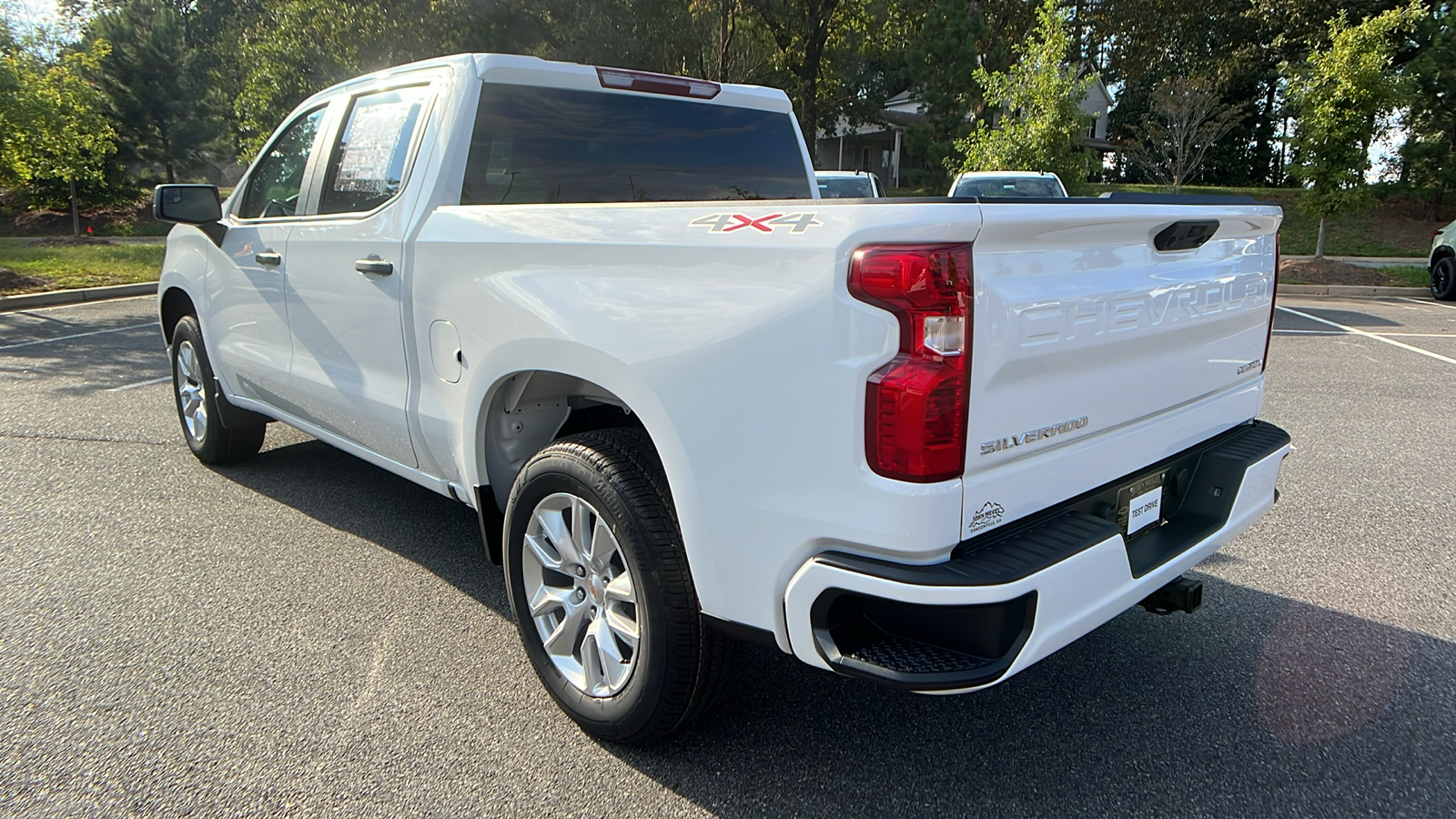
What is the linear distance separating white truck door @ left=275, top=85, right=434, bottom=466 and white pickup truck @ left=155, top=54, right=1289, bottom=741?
0.06 ft

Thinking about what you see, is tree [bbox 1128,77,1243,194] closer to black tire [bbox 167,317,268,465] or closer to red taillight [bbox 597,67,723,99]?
red taillight [bbox 597,67,723,99]

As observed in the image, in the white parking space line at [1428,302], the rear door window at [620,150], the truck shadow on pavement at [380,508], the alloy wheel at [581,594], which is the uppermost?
the rear door window at [620,150]

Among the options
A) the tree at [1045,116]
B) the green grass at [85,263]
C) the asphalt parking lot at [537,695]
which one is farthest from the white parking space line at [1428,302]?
the green grass at [85,263]

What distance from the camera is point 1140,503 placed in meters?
2.60

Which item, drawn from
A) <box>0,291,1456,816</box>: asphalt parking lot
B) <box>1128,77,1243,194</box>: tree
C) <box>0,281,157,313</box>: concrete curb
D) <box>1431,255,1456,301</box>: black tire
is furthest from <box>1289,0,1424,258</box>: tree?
<box>0,281,157,313</box>: concrete curb

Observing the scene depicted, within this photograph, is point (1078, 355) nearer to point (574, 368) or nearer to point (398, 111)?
point (574, 368)

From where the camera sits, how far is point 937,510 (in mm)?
1982

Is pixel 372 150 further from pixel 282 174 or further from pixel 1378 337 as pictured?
pixel 1378 337

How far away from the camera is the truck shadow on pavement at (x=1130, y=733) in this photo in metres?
2.53

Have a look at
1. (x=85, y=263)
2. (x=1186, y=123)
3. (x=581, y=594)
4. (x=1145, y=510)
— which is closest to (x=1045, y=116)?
(x=1186, y=123)

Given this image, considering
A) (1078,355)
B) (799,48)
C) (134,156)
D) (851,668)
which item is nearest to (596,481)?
(851,668)

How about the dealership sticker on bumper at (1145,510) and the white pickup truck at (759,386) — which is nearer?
the white pickup truck at (759,386)

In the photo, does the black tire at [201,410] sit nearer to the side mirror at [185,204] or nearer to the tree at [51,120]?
the side mirror at [185,204]

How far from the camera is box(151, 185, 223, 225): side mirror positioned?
4398 mm
